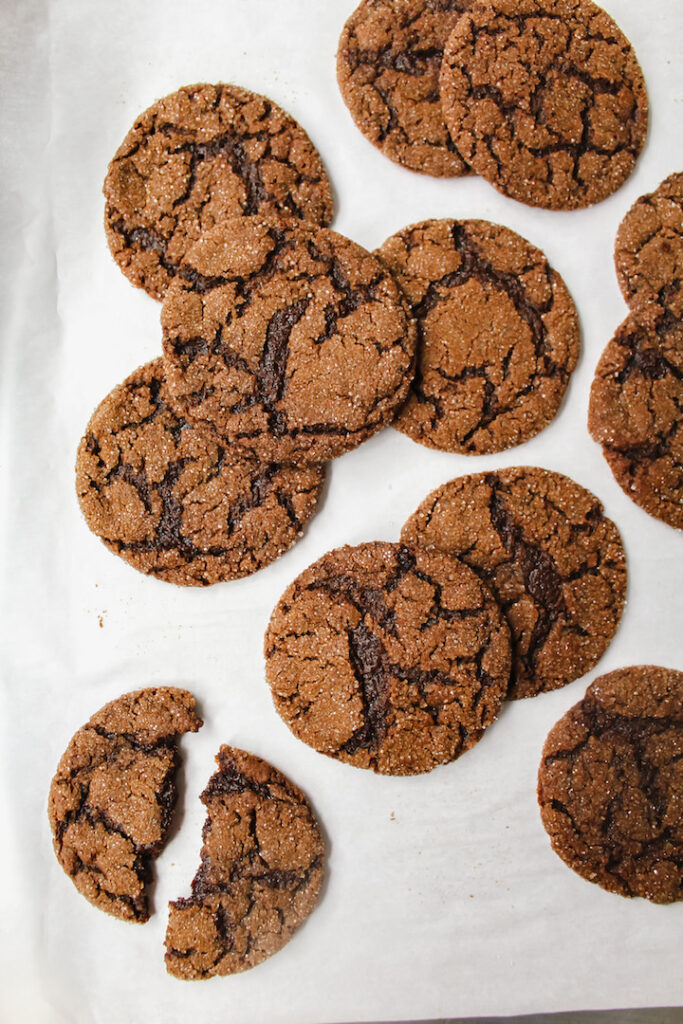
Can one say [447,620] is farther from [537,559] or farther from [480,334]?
[480,334]

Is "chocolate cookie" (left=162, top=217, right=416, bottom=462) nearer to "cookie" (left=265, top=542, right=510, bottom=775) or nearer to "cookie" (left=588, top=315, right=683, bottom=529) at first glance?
"cookie" (left=265, top=542, right=510, bottom=775)

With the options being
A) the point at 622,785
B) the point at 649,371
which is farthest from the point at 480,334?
the point at 622,785

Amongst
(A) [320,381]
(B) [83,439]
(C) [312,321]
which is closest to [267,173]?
(C) [312,321]

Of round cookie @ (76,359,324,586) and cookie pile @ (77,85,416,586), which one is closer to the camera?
cookie pile @ (77,85,416,586)

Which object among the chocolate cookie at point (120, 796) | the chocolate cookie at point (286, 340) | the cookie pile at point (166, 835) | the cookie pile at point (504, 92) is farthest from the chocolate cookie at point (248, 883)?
the cookie pile at point (504, 92)

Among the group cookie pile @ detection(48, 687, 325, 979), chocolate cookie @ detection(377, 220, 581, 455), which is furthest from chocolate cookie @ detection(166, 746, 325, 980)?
chocolate cookie @ detection(377, 220, 581, 455)

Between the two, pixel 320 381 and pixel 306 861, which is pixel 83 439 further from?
pixel 306 861
